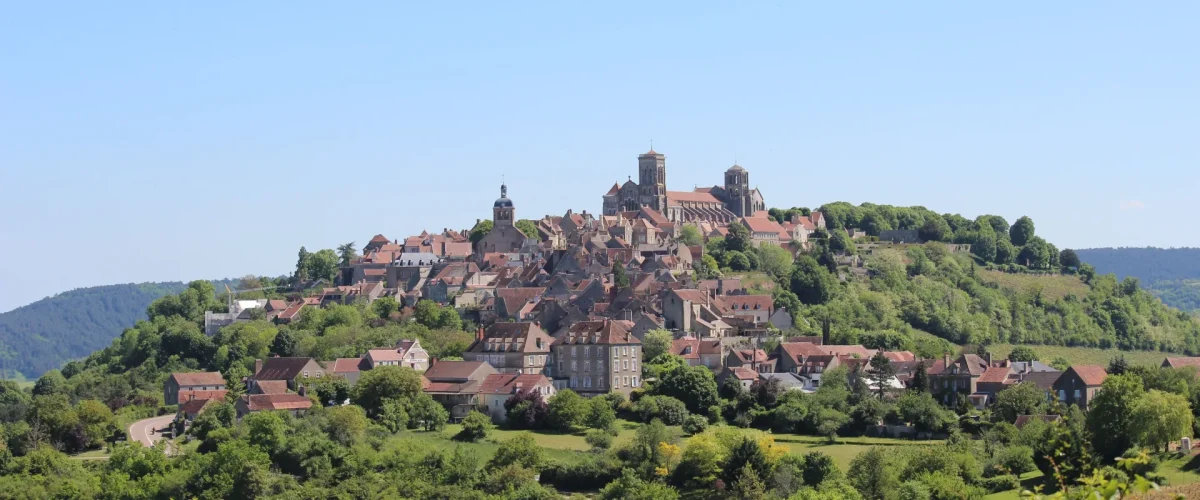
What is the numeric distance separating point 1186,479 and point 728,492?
604 inches

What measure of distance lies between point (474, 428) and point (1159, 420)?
26.7m

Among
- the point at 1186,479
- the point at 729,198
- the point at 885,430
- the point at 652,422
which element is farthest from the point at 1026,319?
the point at 1186,479

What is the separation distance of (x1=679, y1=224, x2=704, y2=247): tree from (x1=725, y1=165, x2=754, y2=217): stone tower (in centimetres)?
2043

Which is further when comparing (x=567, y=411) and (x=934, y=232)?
(x=934, y=232)

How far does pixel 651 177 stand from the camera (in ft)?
414

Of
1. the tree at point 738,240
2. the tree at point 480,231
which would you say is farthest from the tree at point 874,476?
the tree at point 480,231

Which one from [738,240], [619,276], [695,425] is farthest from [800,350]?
[738,240]

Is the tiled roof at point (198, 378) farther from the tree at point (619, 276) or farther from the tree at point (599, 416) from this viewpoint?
the tree at point (619, 276)

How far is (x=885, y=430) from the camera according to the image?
63.8 m

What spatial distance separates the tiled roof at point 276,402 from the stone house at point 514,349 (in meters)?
9.46

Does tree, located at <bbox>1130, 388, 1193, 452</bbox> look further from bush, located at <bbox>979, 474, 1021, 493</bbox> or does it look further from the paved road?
the paved road

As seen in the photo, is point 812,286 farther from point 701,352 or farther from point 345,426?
point 345,426

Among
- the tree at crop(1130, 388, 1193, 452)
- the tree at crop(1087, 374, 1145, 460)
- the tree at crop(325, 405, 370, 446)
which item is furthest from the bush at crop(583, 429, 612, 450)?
the tree at crop(1130, 388, 1193, 452)

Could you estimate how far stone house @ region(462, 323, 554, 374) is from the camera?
237 feet
